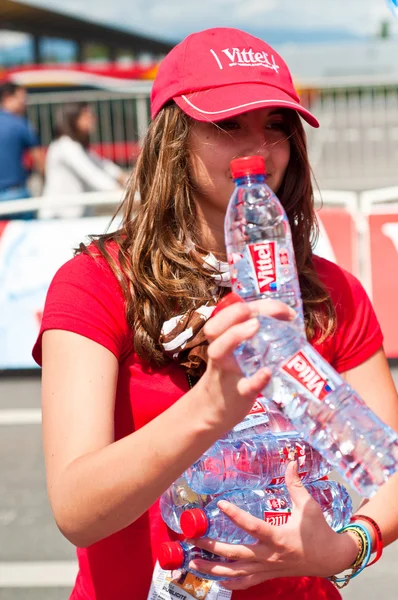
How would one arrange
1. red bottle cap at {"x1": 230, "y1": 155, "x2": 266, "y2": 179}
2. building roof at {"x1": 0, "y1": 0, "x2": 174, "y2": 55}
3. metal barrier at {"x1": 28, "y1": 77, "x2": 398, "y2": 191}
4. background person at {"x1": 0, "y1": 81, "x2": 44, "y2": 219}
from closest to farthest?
red bottle cap at {"x1": 230, "y1": 155, "x2": 266, "y2": 179} → background person at {"x1": 0, "y1": 81, "x2": 44, "y2": 219} → metal barrier at {"x1": 28, "y1": 77, "x2": 398, "y2": 191} → building roof at {"x1": 0, "y1": 0, "x2": 174, "y2": 55}

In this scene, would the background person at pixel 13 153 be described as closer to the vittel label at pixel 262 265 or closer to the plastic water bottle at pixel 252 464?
the plastic water bottle at pixel 252 464

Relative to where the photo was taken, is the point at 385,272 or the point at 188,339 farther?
the point at 385,272

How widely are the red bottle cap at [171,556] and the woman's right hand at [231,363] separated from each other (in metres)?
0.46

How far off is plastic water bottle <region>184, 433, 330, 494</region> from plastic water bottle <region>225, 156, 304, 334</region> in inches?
13.4

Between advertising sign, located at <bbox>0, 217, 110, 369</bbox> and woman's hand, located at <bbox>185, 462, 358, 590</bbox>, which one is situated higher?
woman's hand, located at <bbox>185, 462, 358, 590</bbox>

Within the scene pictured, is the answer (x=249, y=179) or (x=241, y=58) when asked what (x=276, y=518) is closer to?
(x=249, y=179)

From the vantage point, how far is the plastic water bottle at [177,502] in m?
1.93

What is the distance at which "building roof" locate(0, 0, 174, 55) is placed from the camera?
928 inches

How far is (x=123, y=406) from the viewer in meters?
1.94

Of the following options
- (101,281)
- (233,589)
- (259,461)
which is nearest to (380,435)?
(259,461)

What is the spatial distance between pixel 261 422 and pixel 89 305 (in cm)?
43

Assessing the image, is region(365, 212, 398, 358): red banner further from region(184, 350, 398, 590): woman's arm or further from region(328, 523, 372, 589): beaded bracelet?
region(184, 350, 398, 590): woman's arm

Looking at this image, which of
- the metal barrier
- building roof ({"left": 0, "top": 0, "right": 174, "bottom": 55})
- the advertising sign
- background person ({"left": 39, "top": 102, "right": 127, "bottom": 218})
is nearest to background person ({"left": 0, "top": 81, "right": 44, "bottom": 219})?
background person ({"left": 39, "top": 102, "right": 127, "bottom": 218})

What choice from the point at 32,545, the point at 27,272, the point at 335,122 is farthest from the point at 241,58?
the point at 335,122
